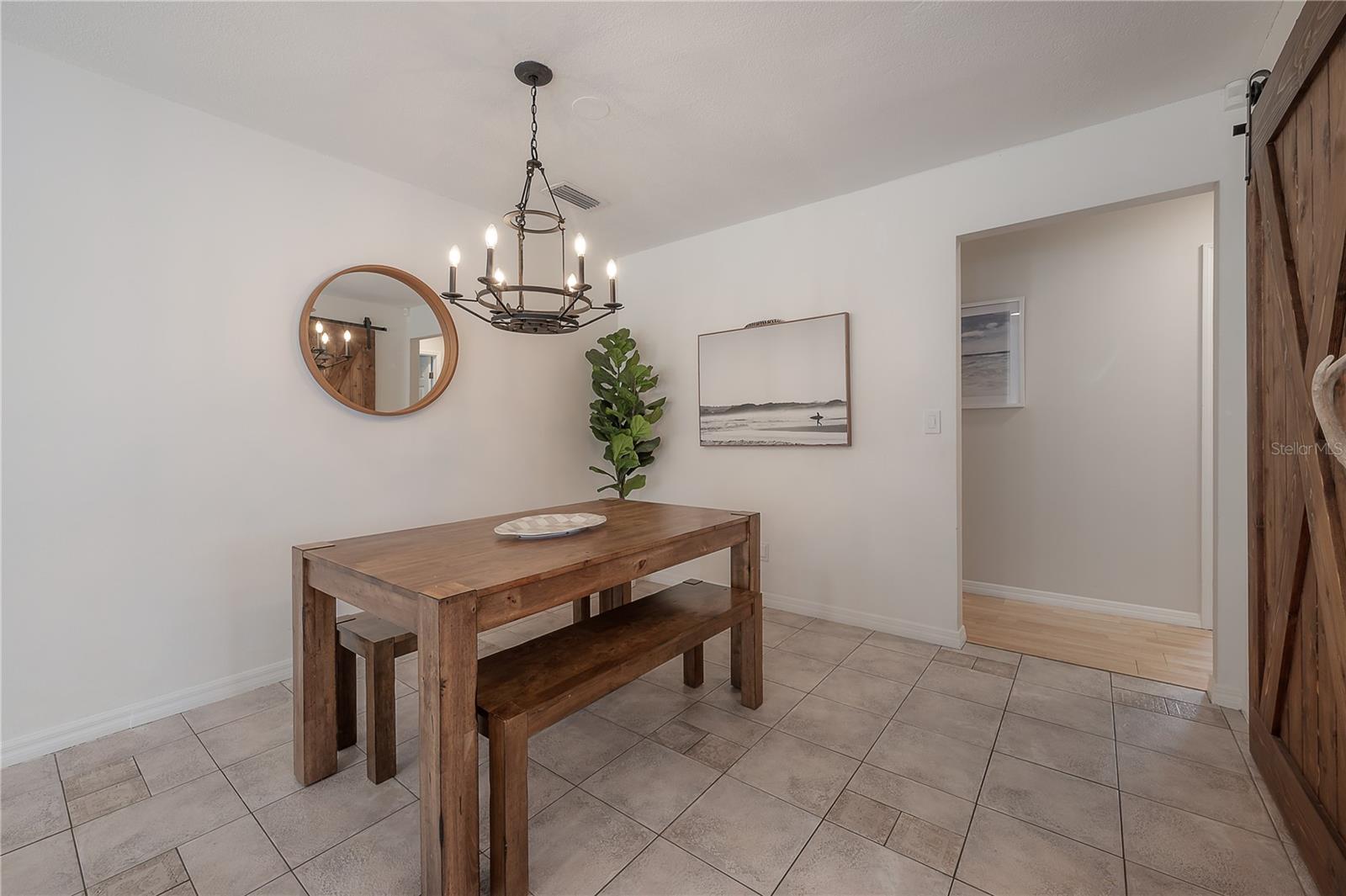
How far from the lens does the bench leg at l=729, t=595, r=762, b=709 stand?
7.41ft

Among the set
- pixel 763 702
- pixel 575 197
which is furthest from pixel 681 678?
pixel 575 197

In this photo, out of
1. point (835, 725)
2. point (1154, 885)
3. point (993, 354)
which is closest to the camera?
point (1154, 885)

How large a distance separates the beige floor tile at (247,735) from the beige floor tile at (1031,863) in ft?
7.56

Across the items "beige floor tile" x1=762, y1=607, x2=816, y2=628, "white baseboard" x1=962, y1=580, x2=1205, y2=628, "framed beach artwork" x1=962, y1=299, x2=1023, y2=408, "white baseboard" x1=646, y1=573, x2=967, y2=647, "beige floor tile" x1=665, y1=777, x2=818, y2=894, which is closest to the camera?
"beige floor tile" x1=665, y1=777, x2=818, y2=894

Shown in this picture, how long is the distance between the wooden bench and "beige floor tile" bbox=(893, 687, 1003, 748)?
628 mm

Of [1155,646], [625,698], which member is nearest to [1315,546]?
[1155,646]

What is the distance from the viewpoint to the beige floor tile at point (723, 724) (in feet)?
6.74

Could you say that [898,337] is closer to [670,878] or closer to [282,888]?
[670,878]

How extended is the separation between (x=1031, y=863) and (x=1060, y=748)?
26.9 inches

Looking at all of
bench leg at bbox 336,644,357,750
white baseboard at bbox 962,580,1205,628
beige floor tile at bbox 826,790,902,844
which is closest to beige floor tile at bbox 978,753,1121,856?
beige floor tile at bbox 826,790,902,844

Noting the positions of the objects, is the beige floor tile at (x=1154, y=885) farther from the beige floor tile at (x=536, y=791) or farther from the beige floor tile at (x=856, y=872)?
the beige floor tile at (x=536, y=791)

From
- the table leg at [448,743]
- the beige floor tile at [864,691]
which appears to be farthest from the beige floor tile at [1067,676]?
the table leg at [448,743]

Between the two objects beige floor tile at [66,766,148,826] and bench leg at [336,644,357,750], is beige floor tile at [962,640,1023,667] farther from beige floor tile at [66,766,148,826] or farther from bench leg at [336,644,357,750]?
beige floor tile at [66,766,148,826]

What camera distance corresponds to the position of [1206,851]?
1.46 metres
